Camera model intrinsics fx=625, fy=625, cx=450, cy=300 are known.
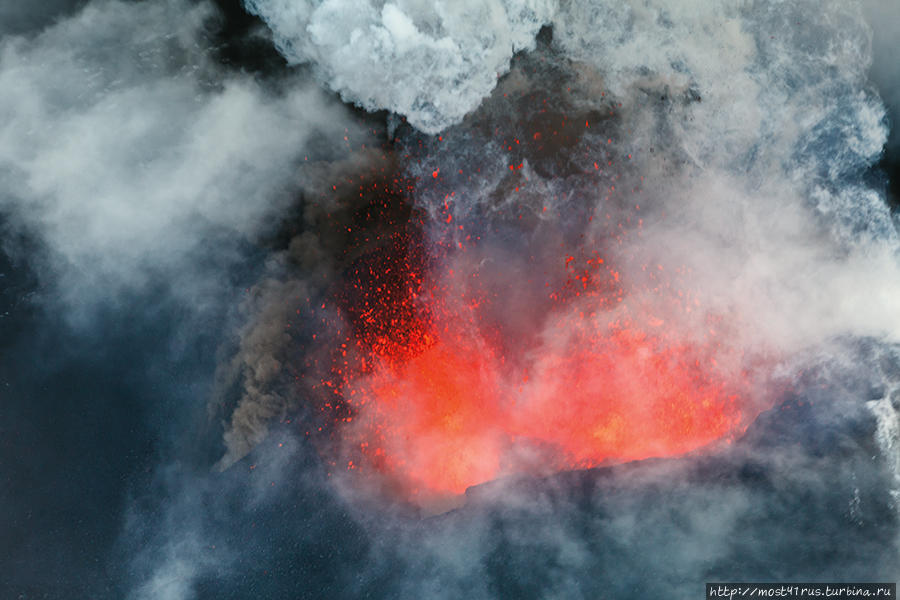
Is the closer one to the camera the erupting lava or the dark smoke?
the dark smoke

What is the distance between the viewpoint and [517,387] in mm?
9812

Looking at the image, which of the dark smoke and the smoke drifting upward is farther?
the smoke drifting upward

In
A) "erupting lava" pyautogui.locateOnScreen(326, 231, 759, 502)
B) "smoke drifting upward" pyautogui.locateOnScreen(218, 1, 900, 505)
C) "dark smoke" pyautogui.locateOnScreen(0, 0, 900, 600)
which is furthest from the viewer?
"erupting lava" pyautogui.locateOnScreen(326, 231, 759, 502)

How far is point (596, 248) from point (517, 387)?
8.11 feet

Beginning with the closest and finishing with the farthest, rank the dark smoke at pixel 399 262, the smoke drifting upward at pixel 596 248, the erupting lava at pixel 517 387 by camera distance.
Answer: the dark smoke at pixel 399 262, the smoke drifting upward at pixel 596 248, the erupting lava at pixel 517 387

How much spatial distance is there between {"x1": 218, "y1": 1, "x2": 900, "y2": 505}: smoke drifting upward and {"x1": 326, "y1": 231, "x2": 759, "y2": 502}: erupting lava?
0.03 metres

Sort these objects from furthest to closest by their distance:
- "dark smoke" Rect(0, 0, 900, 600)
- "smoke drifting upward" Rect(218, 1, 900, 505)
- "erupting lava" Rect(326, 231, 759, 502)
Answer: "erupting lava" Rect(326, 231, 759, 502) → "smoke drifting upward" Rect(218, 1, 900, 505) → "dark smoke" Rect(0, 0, 900, 600)

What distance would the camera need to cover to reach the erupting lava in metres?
9.59

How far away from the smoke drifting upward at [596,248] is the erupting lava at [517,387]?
32 millimetres

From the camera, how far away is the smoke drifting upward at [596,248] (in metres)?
8.85

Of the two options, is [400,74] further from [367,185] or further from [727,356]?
[727,356]

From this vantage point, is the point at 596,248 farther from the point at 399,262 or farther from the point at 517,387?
the point at 399,262

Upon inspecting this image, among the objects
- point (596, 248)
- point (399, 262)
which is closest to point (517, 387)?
point (596, 248)

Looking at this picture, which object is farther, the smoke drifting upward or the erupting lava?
the erupting lava
